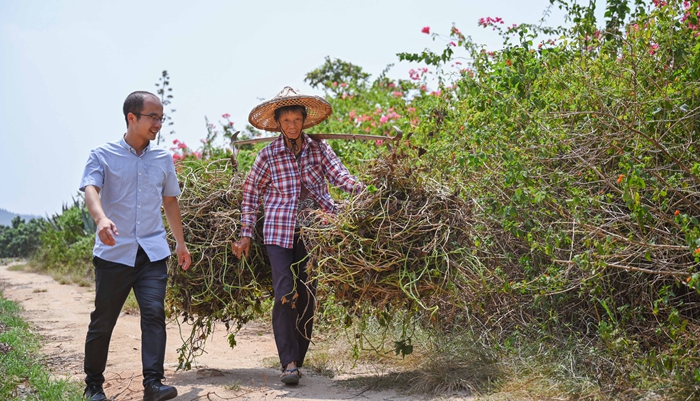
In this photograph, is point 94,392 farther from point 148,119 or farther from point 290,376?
point 148,119

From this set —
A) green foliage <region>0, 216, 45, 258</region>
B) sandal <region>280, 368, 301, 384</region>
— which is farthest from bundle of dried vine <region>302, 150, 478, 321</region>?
green foliage <region>0, 216, 45, 258</region>

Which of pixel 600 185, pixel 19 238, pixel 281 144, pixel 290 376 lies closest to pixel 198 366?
pixel 290 376

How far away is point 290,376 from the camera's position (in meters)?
4.45

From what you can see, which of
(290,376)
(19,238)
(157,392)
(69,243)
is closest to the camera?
(157,392)

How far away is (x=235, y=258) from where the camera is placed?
4844 millimetres

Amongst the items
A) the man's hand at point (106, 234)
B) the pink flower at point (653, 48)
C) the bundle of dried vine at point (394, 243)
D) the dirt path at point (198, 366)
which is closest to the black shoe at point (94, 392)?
the dirt path at point (198, 366)

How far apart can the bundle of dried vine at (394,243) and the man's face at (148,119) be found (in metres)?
1.11

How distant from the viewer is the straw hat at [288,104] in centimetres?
487

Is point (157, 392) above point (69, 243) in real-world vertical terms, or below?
below

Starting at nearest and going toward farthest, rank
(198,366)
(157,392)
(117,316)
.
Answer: (157,392)
(117,316)
(198,366)

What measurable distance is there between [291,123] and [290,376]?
64.5 inches

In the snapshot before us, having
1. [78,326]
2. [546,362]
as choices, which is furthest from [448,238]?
[78,326]

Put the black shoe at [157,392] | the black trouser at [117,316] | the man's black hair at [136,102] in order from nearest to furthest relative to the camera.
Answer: the black shoe at [157,392] → the black trouser at [117,316] → the man's black hair at [136,102]

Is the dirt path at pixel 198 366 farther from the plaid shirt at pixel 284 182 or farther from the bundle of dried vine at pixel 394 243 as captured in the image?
the plaid shirt at pixel 284 182
